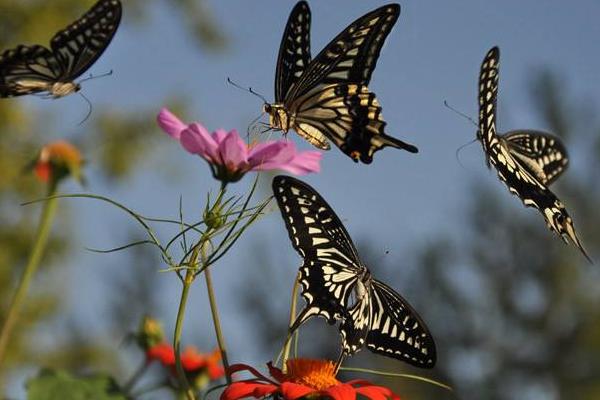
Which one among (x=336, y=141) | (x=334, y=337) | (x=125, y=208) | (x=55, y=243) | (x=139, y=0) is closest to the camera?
(x=125, y=208)

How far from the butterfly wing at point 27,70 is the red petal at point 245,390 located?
1.41 ft

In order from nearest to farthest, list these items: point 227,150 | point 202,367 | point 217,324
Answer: point 217,324
point 227,150
point 202,367

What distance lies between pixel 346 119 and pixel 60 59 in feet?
1.21

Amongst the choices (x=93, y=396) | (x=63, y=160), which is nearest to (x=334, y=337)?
(x=63, y=160)

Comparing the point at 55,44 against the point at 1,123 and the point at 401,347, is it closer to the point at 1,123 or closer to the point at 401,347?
the point at 401,347

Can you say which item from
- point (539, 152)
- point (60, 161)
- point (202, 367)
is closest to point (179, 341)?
point (539, 152)

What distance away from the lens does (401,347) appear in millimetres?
1213

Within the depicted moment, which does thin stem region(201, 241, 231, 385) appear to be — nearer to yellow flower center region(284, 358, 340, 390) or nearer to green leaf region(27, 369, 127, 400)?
yellow flower center region(284, 358, 340, 390)

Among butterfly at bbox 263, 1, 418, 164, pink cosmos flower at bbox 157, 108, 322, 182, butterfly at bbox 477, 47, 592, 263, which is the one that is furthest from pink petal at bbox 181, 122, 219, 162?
butterfly at bbox 477, 47, 592, 263

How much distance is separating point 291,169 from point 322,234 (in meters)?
0.09

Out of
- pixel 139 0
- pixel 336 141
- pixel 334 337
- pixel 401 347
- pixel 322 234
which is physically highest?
pixel 139 0

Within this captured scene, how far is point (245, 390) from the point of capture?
3.20 ft

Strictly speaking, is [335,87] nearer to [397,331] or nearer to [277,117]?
[277,117]

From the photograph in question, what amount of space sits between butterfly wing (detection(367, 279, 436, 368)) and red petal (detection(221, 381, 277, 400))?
8.7 inches
